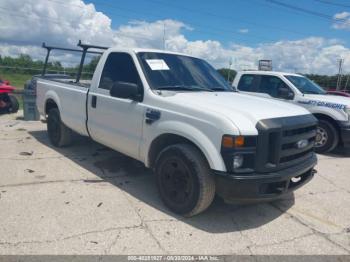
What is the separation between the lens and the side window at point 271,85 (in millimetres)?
8680

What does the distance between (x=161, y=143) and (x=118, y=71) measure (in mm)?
1424

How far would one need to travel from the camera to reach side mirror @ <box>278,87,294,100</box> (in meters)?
8.07

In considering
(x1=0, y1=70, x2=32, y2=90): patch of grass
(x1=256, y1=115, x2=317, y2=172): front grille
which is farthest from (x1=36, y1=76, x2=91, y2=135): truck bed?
(x1=0, y1=70, x2=32, y2=90): patch of grass

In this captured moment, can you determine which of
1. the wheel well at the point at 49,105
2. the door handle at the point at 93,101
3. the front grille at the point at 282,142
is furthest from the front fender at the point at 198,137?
the wheel well at the point at 49,105

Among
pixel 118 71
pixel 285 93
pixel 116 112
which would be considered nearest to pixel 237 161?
pixel 116 112

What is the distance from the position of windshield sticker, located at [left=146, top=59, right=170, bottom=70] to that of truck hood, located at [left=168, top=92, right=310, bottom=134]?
59 cm

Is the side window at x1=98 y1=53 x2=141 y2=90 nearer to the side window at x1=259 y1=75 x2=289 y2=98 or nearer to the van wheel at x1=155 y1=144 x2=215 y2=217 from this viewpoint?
the van wheel at x1=155 y1=144 x2=215 y2=217

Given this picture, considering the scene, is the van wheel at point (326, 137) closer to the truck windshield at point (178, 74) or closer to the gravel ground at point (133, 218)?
the gravel ground at point (133, 218)

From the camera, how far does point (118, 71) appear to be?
16.4 feet

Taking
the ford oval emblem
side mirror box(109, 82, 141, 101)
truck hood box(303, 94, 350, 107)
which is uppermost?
side mirror box(109, 82, 141, 101)

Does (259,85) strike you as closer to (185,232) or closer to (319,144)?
(319,144)

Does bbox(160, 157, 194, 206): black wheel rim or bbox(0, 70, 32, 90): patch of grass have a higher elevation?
bbox(0, 70, 32, 90): patch of grass

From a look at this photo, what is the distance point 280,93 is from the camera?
8203 mm

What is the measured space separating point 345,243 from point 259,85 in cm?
596
